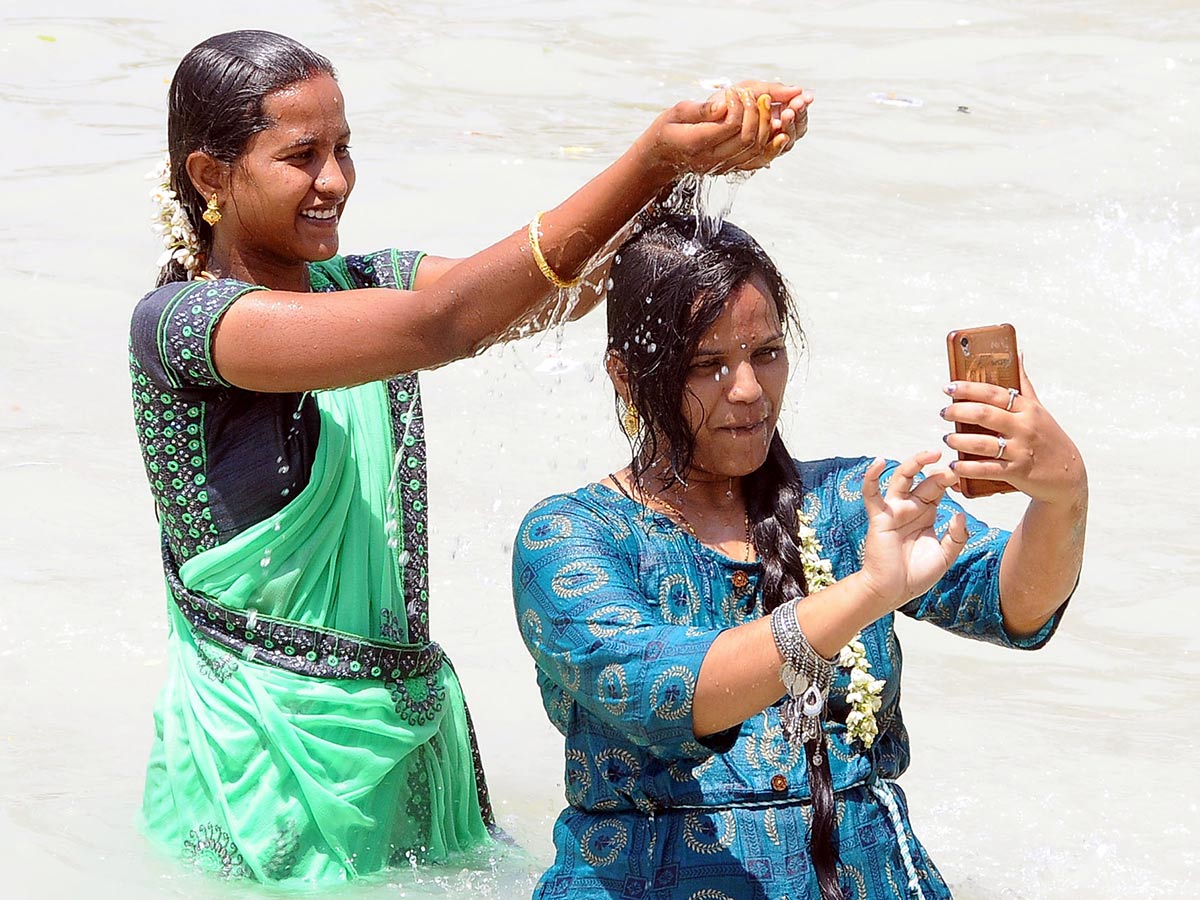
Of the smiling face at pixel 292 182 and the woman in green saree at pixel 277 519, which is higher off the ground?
the smiling face at pixel 292 182

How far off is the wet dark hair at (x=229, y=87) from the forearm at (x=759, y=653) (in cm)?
156

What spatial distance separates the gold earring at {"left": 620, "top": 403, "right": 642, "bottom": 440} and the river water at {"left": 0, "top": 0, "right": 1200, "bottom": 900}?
3.90ft

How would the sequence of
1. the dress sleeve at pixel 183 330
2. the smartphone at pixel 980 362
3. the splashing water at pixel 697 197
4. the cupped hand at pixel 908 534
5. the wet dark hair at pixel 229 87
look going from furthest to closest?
the wet dark hair at pixel 229 87 < the dress sleeve at pixel 183 330 < the splashing water at pixel 697 197 < the smartphone at pixel 980 362 < the cupped hand at pixel 908 534

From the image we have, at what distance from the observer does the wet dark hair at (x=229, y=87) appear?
3.36 meters

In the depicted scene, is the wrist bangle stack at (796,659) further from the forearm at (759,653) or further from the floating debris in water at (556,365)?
the floating debris in water at (556,365)

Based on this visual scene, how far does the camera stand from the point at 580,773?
2625 millimetres

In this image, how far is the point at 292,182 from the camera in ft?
11.0

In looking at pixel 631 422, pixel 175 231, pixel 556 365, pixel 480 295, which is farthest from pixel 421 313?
pixel 556 365

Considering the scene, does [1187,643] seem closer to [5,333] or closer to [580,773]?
[580,773]

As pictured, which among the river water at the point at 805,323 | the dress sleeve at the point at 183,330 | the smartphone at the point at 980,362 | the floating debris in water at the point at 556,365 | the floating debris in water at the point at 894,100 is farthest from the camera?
the floating debris in water at the point at 894,100

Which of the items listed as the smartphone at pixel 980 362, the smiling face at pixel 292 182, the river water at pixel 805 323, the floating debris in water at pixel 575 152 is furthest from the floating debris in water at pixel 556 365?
the smartphone at pixel 980 362

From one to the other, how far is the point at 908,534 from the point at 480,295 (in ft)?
2.94

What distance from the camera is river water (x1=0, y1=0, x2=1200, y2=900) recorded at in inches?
177

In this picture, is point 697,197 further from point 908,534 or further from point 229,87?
point 229,87
